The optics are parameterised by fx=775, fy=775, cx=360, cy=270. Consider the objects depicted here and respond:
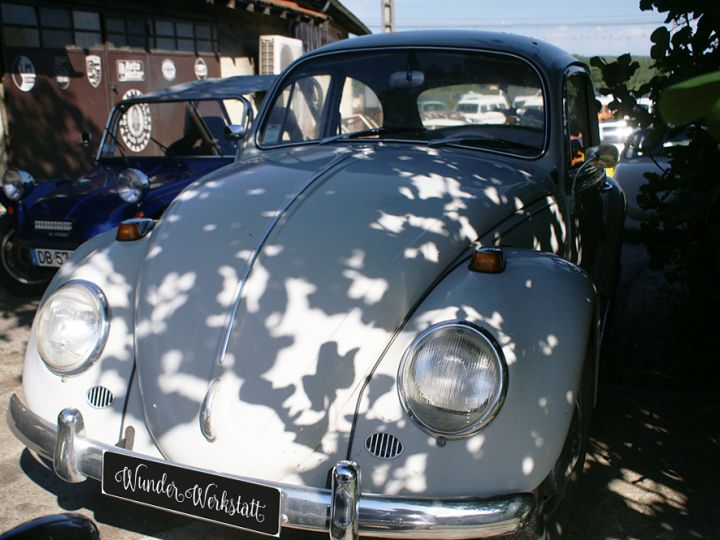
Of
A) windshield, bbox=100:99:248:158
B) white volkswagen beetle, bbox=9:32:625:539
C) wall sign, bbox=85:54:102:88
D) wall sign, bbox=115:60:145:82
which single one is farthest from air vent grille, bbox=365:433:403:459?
wall sign, bbox=115:60:145:82

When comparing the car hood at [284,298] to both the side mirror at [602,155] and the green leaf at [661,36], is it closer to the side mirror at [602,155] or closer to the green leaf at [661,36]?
the side mirror at [602,155]

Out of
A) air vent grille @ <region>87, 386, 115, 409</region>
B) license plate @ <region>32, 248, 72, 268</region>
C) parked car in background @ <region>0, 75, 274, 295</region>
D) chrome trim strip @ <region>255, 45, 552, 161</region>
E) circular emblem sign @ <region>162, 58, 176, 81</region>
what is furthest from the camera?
circular emblem sign @ <region>162, 58, 176, 81</region>

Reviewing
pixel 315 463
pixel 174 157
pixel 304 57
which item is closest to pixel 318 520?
pixel 315 463

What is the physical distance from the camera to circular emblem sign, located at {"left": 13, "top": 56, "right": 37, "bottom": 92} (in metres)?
10.9

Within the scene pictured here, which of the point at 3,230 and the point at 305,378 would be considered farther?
the point at 3,230

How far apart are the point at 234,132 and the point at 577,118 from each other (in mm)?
3035

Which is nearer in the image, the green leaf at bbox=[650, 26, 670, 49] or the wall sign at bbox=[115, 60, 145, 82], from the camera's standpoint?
the green leaf at bbox=[650, 26, 670, 49]

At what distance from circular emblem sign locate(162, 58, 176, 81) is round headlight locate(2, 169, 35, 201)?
784cm

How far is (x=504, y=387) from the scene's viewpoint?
235 centimetres

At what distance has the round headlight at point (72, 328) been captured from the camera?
279 cm

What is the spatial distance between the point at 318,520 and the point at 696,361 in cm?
317

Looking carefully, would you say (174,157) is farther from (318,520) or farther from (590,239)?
(318,520)

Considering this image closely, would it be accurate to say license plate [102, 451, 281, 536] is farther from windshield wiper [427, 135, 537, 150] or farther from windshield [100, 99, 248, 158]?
windshield [100, 99, 248, 158]

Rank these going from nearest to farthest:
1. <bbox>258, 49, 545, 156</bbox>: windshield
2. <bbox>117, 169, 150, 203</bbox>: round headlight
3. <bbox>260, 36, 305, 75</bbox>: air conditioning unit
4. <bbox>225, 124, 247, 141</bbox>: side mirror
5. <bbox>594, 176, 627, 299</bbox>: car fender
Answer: <bbox>258, 49, 545, 156</bbox>: windshield < <bbox>594, 176, 627, 299</bbox>: car fender < <bbox>117, 169, 150, 203</bbox>: round headlight < <bbox>225, 124, 247, 141</bbox>: side mirror < <bbox>260, 36, 305, 75</bbox>: air conditioning unit
